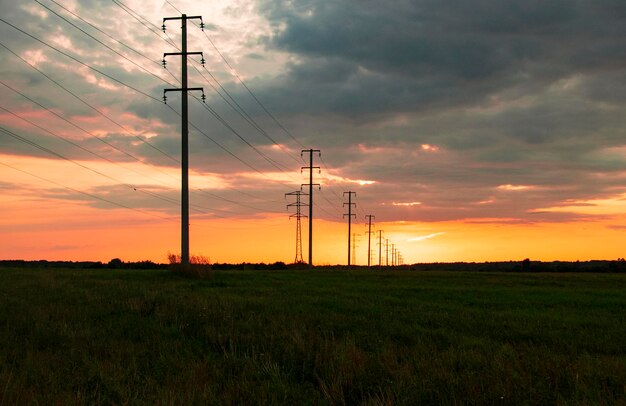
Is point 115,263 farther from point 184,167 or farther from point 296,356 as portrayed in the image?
point 296,356

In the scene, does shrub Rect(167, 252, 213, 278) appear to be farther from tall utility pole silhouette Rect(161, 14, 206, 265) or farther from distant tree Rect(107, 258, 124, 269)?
distant tree Rect(107, 258, 124, 269)

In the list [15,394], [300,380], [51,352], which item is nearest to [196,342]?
[51,352]

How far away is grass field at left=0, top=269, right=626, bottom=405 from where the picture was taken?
303 inches

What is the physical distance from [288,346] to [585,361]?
5.11m

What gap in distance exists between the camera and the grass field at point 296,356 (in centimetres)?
770

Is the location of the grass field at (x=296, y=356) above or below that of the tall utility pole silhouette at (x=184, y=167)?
below

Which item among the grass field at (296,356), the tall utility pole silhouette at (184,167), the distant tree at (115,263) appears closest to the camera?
the grass field at (296,356)

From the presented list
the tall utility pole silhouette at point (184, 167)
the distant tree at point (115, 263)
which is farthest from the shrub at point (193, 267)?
the distant tree at point (115, 263)

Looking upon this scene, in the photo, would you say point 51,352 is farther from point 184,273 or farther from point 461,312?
point 184,273

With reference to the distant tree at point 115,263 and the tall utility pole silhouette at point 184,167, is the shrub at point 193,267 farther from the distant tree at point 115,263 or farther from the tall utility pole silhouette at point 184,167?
the distant tree at point 115,263

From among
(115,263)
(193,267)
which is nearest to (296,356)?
(193,267)

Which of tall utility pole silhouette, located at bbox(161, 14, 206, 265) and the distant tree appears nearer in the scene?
tall utility pole silhouette, located at bbox(161, 14, 206, 265)

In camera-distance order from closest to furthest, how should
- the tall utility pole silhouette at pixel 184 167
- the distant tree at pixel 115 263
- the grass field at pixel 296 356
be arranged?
1. the grass field at pixel 296 356
2. the tall utility pole silhouette at pixel 184 167
3. the distant tree at pixel 115 263

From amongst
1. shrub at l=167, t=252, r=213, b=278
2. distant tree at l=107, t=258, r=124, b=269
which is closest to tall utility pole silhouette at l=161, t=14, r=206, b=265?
shrub at l=167, t=252, r=213, b=278
